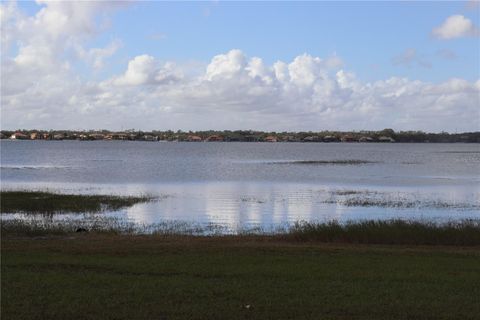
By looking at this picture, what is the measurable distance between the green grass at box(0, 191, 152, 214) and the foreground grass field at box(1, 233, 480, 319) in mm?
16676

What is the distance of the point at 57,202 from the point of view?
34906 mm

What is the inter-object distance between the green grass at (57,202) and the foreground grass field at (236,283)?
1668 cm

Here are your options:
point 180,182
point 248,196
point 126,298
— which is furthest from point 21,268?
point 180,182

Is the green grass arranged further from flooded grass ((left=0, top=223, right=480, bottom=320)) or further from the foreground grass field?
the foreground grass field

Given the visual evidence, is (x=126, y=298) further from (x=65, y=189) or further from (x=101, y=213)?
(x=65, y=189)

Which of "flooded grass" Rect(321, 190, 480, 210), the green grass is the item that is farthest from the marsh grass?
the green grass

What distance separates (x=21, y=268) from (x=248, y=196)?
30565mm

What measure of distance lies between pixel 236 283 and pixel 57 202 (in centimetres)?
2611

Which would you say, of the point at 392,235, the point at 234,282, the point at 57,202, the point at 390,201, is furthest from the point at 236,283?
the point at 390,201

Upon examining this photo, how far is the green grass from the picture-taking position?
1264 inches

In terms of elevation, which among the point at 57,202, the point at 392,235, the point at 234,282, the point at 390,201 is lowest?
the point at 390,201

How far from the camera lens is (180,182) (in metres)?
56.2

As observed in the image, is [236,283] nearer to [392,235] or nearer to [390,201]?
[392,235]

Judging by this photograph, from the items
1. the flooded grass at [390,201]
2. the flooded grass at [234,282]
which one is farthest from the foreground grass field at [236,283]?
the flooded grass at [390,201]
